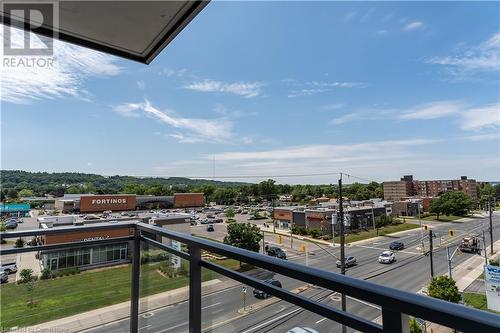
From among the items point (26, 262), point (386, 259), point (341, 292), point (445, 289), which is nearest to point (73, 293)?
point (26, 262)

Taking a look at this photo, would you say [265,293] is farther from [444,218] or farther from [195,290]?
[444,218]

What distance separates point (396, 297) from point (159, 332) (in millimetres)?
1522

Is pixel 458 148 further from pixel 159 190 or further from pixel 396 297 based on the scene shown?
pixel 159 190

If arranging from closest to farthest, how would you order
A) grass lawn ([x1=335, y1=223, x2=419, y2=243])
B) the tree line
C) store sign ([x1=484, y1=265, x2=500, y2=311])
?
1. store sign ([x1=484, y1=265, x2=500, y2=311])
2. the tree line
3. grass lawn ([x1=335, y1=223, x2=419, y2=243])

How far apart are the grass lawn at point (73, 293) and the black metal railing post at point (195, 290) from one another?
37 cm

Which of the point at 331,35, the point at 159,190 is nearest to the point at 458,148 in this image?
the point at 331,35

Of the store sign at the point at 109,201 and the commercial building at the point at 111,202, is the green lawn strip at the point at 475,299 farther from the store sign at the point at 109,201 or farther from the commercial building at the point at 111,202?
the store sign at the point at 109,201

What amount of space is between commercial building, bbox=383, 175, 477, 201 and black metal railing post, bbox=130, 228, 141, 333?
6913cm

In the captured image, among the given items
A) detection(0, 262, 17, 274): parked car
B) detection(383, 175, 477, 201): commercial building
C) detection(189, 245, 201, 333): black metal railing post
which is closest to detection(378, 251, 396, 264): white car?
detection(189, 245, 201, 333): black metal railing post

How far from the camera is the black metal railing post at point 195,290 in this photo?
1.31 metres

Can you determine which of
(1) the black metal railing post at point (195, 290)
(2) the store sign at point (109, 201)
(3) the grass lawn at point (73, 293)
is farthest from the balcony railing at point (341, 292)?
(2) the store sign at point (109, 201)

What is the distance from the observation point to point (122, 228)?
6.85ft

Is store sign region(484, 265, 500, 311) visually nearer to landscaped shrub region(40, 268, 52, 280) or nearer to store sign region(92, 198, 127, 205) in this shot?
landscaped shrub region(40, 268, 52, 280)

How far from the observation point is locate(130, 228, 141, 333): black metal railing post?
1.95 meters
